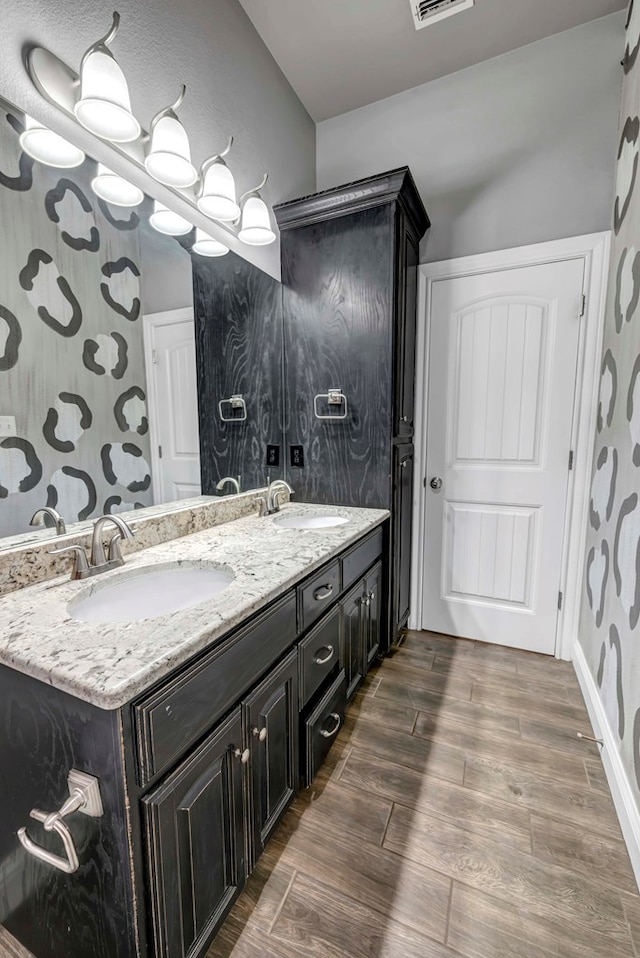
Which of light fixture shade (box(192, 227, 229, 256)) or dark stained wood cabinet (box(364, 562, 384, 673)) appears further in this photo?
dark stained wood cabinet (box(364, 562, 384, 673))

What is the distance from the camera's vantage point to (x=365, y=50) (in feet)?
6.27

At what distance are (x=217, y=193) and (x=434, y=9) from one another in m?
1.31

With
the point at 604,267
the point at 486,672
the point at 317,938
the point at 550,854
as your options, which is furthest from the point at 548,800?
the point at 604,267

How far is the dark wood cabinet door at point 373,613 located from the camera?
178 centimetres

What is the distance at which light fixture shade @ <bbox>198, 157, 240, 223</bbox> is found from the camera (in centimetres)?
148

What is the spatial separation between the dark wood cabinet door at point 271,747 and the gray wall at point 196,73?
5.13 feet

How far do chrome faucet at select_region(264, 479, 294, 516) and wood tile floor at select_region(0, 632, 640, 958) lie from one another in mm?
966

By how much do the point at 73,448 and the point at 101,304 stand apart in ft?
1.42

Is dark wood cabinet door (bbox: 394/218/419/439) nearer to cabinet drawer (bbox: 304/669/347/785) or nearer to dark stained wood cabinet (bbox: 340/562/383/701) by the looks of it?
dark stained wood cabinet (bbox: 340/562/383/701)

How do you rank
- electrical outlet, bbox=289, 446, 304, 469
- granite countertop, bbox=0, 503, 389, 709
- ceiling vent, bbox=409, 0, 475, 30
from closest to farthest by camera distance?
granite countertop, bbox=0, 503, 389, 709, ceiling vent, bbox=409, 0, 475, 30, electrical outlet, bbox=289, 446, 304, 469

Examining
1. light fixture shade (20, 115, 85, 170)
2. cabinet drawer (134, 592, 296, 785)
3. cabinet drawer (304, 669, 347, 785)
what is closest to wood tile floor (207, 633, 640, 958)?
cabinet drawer (304, 669, 347, 785)

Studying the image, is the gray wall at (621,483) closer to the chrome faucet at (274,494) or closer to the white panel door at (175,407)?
the chrome faucet at (274,494)

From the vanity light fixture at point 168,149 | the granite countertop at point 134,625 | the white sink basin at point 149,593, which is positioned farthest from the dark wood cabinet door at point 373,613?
the vanity light fixture at point 168,149

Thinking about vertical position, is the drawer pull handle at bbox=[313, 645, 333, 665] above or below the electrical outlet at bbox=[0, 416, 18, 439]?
Answer: below
